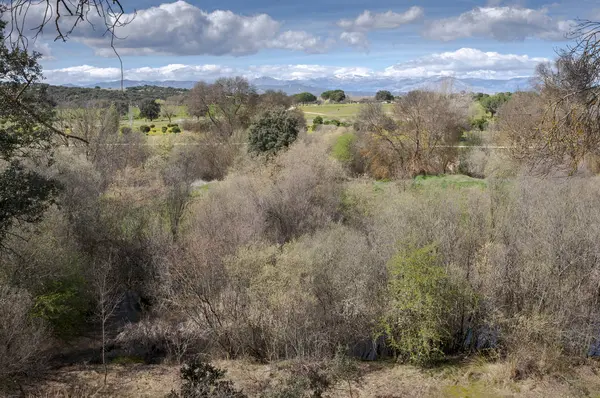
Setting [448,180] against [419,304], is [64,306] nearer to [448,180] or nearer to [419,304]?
[419,304]

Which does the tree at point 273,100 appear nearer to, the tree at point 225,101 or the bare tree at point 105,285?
the tree at point 225,101

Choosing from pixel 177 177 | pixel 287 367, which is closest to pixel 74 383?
pixel 287 367

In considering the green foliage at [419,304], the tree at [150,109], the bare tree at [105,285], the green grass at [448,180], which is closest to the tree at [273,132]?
the green grass at [448,180]

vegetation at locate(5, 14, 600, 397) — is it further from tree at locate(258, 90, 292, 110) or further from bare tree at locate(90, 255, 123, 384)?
tree at locate(258, 90, 292, 110)

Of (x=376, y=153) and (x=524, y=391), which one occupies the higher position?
(x=376, y=153)

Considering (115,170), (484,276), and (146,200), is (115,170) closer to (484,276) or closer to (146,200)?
(146,200)

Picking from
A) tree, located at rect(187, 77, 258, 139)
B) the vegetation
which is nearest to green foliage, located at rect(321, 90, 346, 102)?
tree, located at rect(187, 77, 258, 139)
